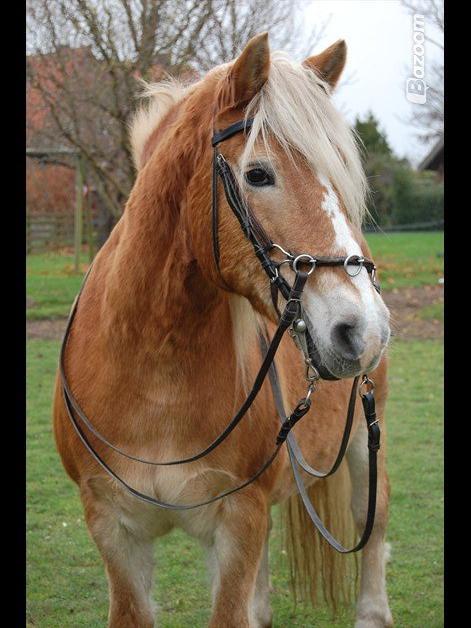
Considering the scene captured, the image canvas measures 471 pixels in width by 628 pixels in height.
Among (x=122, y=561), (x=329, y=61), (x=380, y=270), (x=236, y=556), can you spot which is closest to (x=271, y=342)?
(x=236, y=556)

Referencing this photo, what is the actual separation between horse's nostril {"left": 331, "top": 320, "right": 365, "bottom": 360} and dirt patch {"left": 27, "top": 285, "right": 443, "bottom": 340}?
8493 millimetres

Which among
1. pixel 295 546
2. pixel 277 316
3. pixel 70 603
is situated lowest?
pixel 70 603

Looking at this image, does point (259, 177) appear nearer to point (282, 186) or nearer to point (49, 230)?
point (282, 186)

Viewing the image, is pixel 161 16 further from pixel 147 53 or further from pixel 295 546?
pixel 295 546

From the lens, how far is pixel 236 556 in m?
2.90

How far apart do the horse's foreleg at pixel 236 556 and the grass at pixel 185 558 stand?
0.79m

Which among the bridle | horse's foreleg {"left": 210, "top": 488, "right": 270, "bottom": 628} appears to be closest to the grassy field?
the bridle

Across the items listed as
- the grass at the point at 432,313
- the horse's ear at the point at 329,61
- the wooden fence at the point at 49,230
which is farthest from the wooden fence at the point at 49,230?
the horse's ear at the point at 329,61

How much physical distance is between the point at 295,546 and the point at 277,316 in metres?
2.24

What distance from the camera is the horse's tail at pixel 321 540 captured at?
166 inches

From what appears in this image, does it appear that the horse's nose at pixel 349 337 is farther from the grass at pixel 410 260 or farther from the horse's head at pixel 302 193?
the grass at pixel 410 260

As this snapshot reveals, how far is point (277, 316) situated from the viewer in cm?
240
